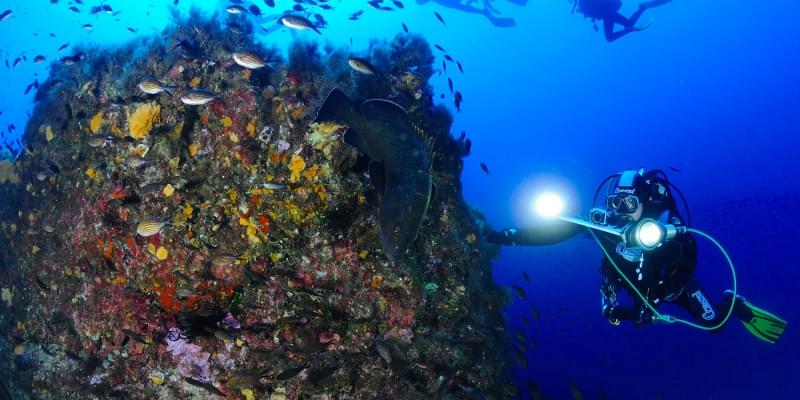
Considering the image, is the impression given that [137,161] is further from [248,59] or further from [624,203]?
[624,203]

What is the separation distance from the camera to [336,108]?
386cm

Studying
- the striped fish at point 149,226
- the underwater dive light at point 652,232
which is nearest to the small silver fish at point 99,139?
the striped fish at point 149,226

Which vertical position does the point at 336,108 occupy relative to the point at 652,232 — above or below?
above

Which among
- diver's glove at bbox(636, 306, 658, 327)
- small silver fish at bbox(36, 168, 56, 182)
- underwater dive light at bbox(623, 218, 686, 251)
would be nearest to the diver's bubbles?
diver's glove at bbox(636, 306, 658, 327)

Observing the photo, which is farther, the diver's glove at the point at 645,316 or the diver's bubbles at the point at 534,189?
the diver's bubbles at the point at 534,189

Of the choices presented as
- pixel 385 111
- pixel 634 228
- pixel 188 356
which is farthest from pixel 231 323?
pixel 634 228

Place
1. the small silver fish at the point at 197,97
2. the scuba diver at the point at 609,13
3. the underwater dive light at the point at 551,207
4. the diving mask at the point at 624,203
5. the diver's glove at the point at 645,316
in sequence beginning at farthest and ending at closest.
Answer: the scuba diver at the point at 609,13, the diver's glove at the point at 645,316, the diving mask at the point at 624,203, the underwater dive light at the point at 551,207, the small silver fish at the point at 197,97

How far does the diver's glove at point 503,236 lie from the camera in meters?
6.97

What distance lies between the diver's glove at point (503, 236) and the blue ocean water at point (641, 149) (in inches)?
96.2

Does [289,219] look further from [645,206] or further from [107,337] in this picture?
[645,206]

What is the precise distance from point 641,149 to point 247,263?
267 feet

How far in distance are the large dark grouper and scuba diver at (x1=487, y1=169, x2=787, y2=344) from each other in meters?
3.72

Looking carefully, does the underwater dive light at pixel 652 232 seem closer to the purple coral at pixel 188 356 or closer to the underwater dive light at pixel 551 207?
the underwater dive light at pixel 551 207

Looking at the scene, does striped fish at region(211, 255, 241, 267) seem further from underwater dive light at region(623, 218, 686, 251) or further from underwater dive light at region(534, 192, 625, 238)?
underwater dive light at region(623, 218, 686, 251)
